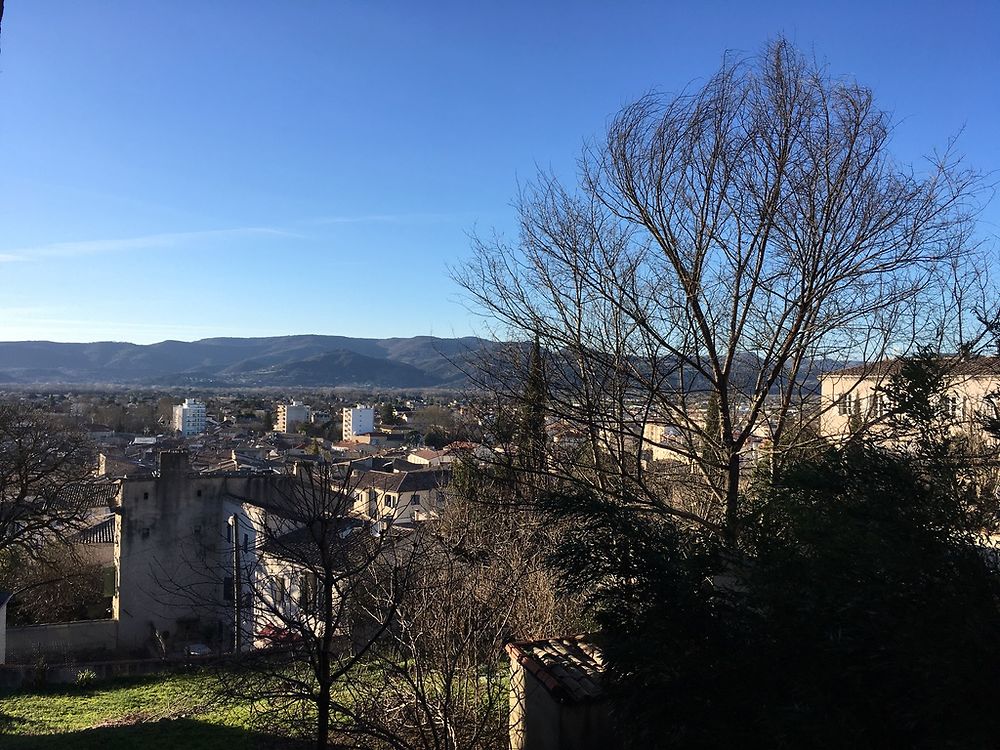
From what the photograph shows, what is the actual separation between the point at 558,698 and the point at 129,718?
8.89 metres

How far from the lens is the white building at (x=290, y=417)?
286 feet

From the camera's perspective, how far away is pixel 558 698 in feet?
17.2

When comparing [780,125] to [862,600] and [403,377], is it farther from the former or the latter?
[403,377]

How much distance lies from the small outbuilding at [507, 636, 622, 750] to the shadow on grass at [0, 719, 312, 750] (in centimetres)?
351

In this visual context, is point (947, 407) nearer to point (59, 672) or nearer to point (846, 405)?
point (846, 405)

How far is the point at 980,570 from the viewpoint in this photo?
2.92 meters

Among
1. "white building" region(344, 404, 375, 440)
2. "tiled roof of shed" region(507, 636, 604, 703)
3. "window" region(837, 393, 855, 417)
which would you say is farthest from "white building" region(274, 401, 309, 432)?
"window" region(837, 393, 855, 417)

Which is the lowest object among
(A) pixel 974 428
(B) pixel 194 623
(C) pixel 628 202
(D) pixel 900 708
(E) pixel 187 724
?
(B) pixel 194 623

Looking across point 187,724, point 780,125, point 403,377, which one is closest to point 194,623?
point 187,724

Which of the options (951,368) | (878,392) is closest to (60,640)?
(878,392)

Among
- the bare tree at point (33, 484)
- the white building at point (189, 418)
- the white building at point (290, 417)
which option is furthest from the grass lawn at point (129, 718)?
the white building at point (189, 418)

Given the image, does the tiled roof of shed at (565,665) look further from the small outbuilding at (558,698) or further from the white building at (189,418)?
the white building at (189,418)

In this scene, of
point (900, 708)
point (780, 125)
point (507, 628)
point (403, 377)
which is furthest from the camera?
point (403, 377)

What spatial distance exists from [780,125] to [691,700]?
481 cm
